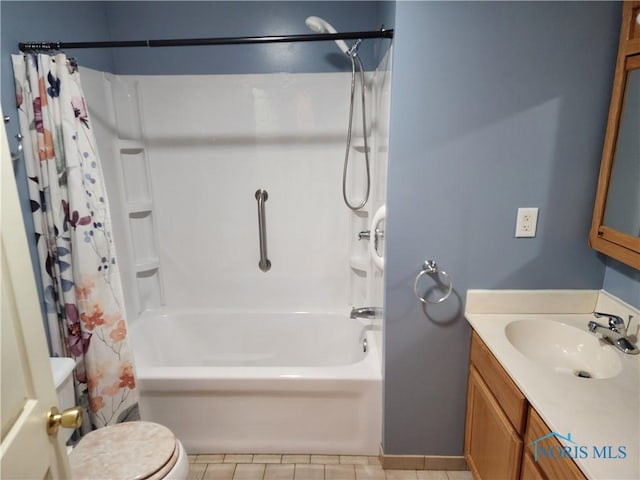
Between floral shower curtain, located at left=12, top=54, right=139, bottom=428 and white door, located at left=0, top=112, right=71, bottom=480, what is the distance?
97cm

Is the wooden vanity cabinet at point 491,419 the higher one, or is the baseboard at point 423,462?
the wooden vanity cabinet at point 491,419

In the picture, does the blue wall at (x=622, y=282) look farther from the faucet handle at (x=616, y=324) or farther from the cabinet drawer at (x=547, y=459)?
the cabinet drawer at (x=547, y=459)

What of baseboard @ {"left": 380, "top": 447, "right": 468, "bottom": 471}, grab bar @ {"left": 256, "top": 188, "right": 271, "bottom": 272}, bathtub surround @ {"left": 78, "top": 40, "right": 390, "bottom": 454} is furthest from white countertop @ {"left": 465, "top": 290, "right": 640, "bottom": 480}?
grab bar @ {"left": 256, "top": 188, "right": 271, "bottom": 272}

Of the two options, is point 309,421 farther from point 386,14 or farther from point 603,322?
point 386,14

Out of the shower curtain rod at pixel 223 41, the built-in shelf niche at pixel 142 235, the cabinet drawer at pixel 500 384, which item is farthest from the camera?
A: the built-in shelf niche at pixel 142 235

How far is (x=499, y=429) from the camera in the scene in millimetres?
1456

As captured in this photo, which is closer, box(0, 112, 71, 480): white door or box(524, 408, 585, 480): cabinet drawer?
box(0, 112, 71, 480): white door

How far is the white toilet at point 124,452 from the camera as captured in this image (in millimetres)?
1372

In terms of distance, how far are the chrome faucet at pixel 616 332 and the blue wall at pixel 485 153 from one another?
0.26 metres

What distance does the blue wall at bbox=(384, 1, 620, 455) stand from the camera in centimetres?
149

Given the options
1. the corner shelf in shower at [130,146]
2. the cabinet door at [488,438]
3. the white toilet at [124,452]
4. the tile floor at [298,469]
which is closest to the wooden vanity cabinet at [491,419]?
the cabinet door at [488,438]

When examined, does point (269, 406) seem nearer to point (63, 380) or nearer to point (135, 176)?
point (63, 380)

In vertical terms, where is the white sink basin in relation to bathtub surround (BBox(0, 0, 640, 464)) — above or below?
below

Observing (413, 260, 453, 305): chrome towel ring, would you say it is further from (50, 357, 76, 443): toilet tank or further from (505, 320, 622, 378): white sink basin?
(50, 357, 76, 443): toilet tank
